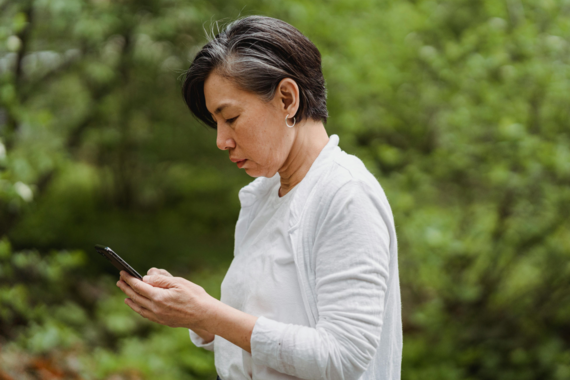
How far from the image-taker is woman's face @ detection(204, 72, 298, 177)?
1413 mm

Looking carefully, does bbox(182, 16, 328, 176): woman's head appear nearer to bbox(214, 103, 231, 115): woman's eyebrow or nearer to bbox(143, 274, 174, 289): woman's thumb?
bbox(214, 103, 231, 115): woman's eyebrow

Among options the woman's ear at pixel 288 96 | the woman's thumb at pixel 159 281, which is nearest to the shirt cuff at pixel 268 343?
the woman's thumb at pixel 159 281

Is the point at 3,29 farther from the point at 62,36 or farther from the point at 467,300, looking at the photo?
the point at 467,300

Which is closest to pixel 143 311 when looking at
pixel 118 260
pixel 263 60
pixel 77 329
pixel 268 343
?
pixel 118 260

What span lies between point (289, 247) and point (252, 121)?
37 centimetres

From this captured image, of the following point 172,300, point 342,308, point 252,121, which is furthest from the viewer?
point 252,121

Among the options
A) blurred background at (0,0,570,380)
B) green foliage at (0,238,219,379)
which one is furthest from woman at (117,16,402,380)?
green foliage at (0,238,219,379)

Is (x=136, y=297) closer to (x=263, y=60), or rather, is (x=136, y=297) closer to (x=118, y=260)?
(x=118, y=260)

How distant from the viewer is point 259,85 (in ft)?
4.56

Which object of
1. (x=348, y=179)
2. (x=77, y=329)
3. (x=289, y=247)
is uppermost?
(x=348, y=179)

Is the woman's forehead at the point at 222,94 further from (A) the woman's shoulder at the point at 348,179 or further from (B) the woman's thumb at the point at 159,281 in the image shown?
(B) the woman's thumb at the point at 159,281

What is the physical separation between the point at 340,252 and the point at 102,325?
448 centimetres

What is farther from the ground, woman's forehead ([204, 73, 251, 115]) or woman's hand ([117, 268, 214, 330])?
woman's forehead ([204, 73, 251, 115])

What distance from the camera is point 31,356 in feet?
12.7
